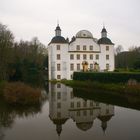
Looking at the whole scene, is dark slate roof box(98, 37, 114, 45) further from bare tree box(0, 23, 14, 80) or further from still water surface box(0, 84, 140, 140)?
still water surface box(0, 84, 140, 140)

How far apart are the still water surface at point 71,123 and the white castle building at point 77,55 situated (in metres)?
27.0

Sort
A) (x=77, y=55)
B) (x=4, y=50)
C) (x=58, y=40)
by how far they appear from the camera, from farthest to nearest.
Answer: (x=77, y=55)
(x=58, y=40)
(x=4, y=50)

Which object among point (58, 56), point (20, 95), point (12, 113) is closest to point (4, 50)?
point (58, 56)

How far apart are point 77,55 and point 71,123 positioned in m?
32.4

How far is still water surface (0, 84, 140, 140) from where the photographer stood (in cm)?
983

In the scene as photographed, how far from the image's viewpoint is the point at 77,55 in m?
44.0

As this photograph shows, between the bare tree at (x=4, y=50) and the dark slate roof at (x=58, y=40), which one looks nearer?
the bare tree at (x=4, y=50)

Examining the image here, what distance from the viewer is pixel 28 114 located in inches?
556

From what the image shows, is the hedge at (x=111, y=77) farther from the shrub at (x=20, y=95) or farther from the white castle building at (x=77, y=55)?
the shrub at (x=20, y=95)

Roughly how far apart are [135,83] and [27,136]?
15.3 metres

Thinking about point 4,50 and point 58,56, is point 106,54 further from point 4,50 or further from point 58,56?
point 4,50

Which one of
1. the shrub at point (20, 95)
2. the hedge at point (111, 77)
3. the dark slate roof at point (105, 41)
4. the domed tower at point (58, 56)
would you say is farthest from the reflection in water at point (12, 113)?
the dark slate roof at point (105, 41)

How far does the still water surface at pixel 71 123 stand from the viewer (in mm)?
9828

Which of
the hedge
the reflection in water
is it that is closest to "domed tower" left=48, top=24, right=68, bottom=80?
the hedge
